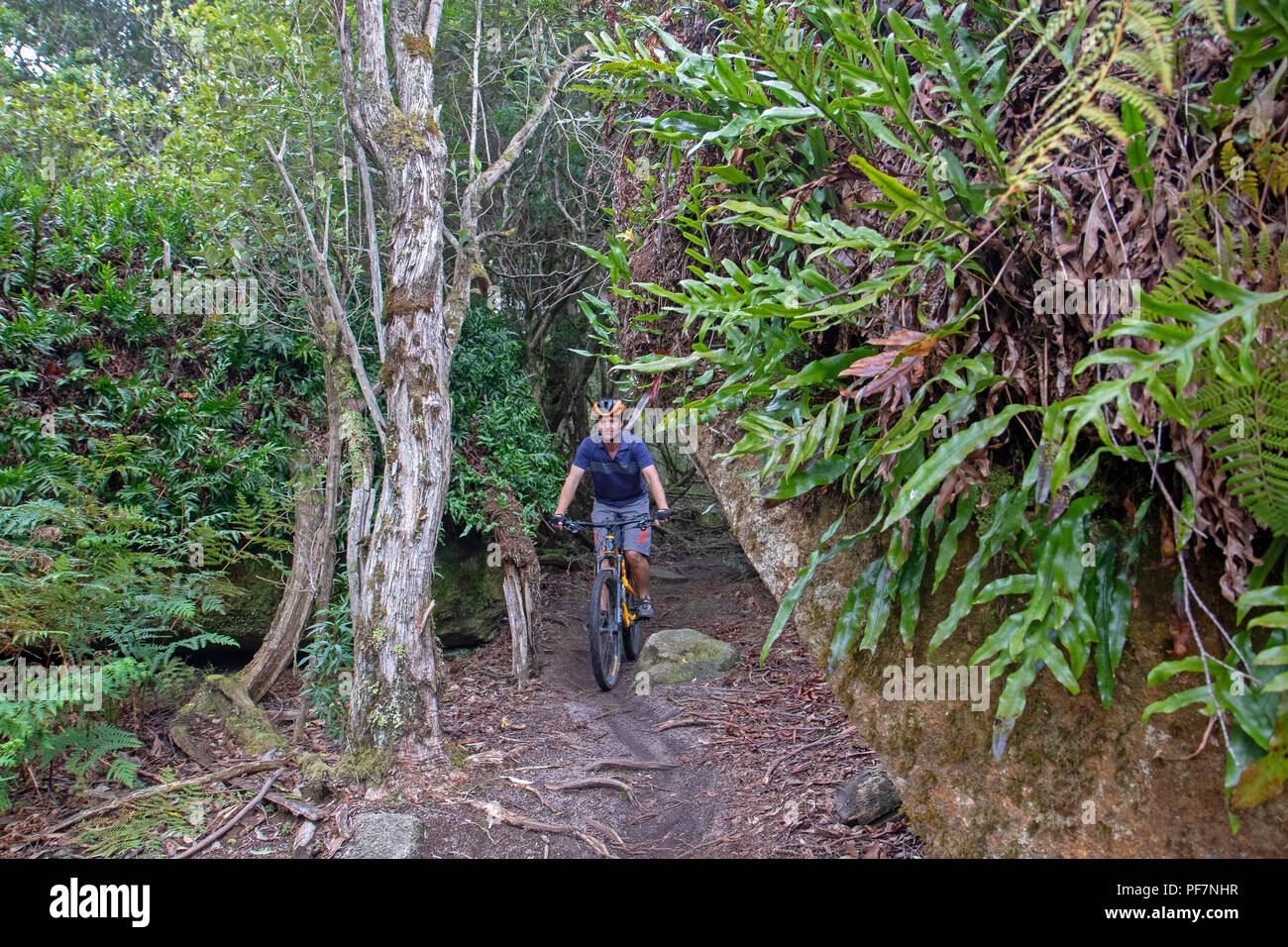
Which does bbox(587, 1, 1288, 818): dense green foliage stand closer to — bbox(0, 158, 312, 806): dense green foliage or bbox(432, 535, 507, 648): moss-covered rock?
bbox(0, 158, 312, 806): dense green foliage

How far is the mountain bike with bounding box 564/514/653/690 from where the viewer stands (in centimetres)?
549

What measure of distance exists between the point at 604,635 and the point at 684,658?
0.72 m

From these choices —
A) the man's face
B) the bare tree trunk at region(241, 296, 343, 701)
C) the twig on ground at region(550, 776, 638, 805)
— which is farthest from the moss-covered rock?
the twig on ground at region(550, 776, 638, 805)

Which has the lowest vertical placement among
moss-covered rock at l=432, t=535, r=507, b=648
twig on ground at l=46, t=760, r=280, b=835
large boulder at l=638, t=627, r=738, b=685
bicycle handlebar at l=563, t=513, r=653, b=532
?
twig on ground at l=46, t=760, r=280, b=835

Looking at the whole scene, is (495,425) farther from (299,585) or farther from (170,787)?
(170,787)

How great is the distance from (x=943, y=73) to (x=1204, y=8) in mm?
842

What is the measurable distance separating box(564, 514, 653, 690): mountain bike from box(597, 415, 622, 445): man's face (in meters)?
0.66

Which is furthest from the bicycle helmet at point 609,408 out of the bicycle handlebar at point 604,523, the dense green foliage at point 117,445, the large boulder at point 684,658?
the dense green foliage at point 117,445

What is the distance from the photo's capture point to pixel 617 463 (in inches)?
227

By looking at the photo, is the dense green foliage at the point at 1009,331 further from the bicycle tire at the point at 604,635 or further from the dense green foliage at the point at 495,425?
the dense green foliage at the point at 495,425

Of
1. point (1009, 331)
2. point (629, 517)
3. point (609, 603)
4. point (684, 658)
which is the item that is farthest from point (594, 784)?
point (1009, 331)

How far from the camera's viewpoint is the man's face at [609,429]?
18.1ft
